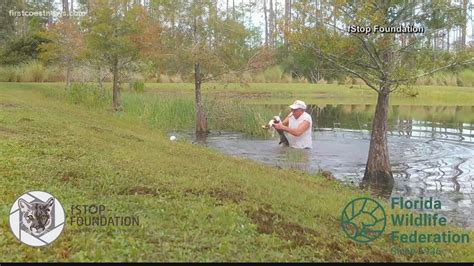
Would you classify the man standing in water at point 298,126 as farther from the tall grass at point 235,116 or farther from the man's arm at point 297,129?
the tall grass at point 235,116

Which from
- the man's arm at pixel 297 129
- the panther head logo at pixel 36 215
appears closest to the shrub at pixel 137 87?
the man's arm at pixel 297 129

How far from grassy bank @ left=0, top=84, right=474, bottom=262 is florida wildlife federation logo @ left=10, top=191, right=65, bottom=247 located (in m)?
0.08

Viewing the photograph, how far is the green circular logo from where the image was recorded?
5434 millimetres

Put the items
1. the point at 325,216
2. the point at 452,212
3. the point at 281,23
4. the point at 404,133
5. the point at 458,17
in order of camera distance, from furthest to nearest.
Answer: the point at 404,133
the point at 281,23
the point at 458,17
the point at 452,212
the point at 325,216

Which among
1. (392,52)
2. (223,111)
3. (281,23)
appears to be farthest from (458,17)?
(223,111)

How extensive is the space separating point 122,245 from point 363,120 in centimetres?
1989

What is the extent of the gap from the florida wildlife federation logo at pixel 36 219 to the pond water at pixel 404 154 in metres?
5.41

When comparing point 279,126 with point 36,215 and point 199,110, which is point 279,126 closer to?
point 199,110

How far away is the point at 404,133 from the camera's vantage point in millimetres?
18688

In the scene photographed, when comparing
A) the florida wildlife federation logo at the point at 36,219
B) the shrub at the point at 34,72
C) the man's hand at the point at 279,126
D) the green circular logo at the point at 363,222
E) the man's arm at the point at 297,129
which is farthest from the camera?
the shrub at the point at 34,72

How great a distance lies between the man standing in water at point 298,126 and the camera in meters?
12.5

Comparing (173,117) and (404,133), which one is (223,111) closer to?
(173,117)

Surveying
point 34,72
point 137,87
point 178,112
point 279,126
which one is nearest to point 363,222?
point 279,126

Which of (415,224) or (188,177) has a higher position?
(188,177)
